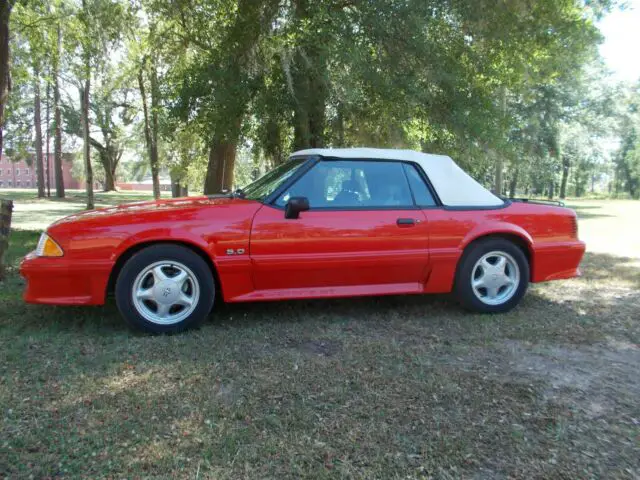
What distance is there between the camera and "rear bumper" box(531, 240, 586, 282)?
486cm

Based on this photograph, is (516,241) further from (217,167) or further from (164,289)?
(217,167)

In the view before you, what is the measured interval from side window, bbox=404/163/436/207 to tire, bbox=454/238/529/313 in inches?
23.3

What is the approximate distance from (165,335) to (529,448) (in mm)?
2727

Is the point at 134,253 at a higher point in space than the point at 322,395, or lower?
higher

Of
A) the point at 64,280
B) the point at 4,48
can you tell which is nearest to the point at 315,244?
the point at 64,280

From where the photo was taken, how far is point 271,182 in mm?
4625

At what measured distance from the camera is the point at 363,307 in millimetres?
4965

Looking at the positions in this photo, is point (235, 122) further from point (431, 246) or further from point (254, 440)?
point (254, 440)

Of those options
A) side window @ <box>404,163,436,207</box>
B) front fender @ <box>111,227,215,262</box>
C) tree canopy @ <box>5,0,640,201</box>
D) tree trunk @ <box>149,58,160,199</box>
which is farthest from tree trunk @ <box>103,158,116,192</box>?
side window @ <box>404,163,436,207</box>

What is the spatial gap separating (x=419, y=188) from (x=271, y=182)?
4.51 ft

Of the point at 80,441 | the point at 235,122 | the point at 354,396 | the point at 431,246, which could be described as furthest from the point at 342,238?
the point at 235,122

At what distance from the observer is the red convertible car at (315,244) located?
3908mm

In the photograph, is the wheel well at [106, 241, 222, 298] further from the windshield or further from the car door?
the windshield

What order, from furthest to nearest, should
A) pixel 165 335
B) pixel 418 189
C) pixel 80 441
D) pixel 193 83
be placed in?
pixel 193 83 < pixel 418 189 < pixel 165 335 < pixel 80 441
